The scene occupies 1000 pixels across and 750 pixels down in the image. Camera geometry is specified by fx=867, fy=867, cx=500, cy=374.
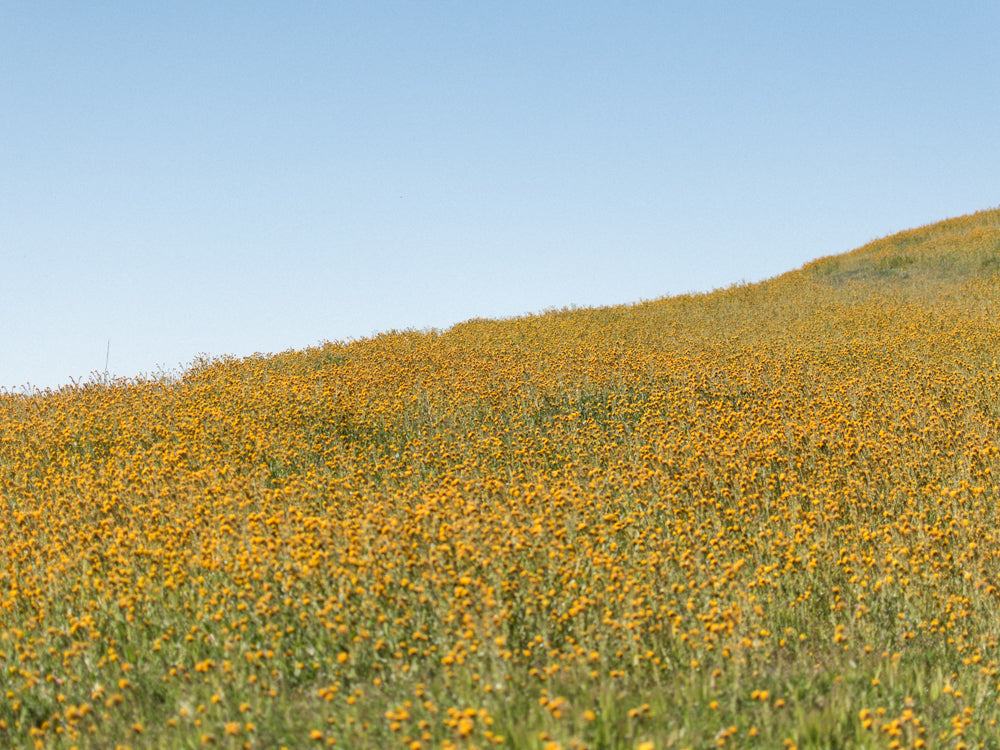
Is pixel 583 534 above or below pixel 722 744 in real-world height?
above

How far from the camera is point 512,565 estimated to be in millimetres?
5273

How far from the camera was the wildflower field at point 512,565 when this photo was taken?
4141 millimetres

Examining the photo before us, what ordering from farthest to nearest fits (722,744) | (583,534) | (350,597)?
(583,534), (350,597), (722,744)

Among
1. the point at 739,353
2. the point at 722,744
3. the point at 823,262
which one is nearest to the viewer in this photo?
the point at 722,744

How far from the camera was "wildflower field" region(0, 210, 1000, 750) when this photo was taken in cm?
414

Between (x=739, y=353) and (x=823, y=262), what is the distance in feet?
51.3

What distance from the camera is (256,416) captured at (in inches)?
400

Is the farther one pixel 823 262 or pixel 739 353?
pixel 823 262

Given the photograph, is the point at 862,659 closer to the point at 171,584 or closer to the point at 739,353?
the point at 171,584

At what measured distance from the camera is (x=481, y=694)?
4035mm

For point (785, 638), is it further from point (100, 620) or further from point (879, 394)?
point (879, 394)

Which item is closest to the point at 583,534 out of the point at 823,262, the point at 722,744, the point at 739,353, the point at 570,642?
the point at 570,642

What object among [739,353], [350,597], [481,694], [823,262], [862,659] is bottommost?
[862,659]

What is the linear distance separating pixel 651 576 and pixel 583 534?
2.05 ft
